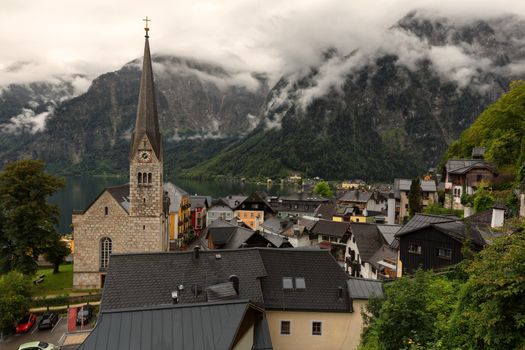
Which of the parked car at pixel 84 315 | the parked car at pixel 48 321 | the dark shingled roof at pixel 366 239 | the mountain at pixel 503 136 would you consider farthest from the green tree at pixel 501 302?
the mountain at pixel 503 136

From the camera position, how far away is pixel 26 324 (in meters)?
32.2

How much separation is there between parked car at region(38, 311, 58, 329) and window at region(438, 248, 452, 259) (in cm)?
3266

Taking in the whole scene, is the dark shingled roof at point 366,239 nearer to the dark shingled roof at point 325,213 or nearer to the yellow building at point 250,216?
the dark shingled roof at point 325,213

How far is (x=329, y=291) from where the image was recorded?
24656 millimetres

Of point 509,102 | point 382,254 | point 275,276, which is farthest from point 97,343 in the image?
point 509,102

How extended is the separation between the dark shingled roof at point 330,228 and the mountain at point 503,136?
21.6 metres

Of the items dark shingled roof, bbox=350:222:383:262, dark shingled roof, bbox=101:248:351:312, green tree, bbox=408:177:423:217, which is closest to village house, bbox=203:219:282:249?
dark shingled roof, bbox=350:222:383:262

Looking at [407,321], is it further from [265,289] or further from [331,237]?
[331,237]

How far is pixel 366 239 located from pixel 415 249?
45.8 ft

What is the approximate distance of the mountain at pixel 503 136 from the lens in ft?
151

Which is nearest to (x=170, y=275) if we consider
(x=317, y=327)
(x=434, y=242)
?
(x=317, y=327)

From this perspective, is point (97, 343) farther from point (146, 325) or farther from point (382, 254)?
point (382, 254)

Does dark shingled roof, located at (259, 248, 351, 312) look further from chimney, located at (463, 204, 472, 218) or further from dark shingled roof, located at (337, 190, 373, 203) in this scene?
dark shingled roof, located at (337, 190, 373, 203)

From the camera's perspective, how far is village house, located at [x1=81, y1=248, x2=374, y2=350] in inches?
870
